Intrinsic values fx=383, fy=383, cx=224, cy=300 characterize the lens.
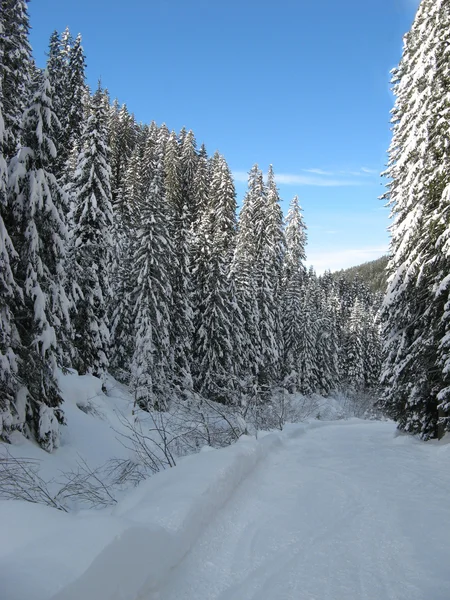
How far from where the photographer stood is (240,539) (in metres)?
4.13

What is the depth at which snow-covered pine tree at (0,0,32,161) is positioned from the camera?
9969 millimetres

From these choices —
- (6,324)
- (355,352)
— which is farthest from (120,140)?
(6,324)

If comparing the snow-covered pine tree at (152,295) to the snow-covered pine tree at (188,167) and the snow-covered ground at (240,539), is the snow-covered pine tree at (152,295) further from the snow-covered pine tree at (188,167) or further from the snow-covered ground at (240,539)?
the snow-covered pine tree at (188,167)

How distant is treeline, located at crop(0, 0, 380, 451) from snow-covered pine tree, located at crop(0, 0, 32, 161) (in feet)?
0.21

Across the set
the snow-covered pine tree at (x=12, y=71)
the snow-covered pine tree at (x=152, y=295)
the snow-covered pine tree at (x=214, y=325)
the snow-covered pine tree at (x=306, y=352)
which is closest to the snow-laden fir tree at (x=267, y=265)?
the snow-covered pine tree at (x=306, y=352)

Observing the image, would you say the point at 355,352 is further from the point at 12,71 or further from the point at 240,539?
the point at 240,539

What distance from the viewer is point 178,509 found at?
13.4ft

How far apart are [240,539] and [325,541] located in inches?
35.2

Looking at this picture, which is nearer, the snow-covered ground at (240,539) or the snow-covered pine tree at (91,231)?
the snow-covered ground at (240,539)

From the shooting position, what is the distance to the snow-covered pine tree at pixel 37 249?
9883mm

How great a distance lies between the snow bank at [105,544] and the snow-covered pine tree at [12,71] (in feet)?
31.0

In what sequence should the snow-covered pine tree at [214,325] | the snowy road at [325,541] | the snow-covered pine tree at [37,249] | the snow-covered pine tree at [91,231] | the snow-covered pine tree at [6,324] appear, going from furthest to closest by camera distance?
the snow-covered pine tree at [214,325]
the snow-covered pine tree at [91,231]
the snow-covered pine tree at [37,249]
the snow-covered pine tree at [6,324]
the snowy road at [325,541]

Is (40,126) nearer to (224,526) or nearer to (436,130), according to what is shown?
(224,526)

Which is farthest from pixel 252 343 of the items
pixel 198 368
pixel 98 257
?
pixel 98 257
